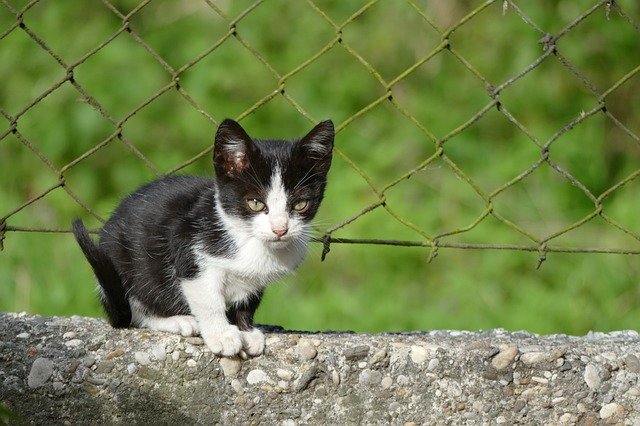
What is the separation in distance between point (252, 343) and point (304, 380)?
0.18 meters

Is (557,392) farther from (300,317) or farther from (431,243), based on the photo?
(300,317)

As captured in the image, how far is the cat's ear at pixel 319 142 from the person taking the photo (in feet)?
10.1

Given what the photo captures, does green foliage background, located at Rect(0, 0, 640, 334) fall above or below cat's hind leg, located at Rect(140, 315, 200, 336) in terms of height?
above

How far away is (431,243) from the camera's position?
316cm

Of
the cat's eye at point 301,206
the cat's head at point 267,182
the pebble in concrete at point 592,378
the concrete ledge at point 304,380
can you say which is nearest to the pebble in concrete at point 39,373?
the concrete ledge at point 304,380

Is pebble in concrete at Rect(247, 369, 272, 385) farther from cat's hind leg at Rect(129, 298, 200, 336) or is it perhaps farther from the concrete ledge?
cat's hind leg at Rect(129, 298, 200, 336)

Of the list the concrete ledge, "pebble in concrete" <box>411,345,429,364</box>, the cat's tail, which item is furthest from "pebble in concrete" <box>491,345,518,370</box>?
the cat's tail

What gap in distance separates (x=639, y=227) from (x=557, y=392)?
2453 millimetres

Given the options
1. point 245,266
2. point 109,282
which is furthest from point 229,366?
point 109,282

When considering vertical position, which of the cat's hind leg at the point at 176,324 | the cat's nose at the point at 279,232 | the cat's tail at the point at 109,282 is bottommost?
the cat's hind leg at the point at 176,324

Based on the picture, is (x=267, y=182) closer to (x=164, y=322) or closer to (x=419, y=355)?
(x=164, y=322)

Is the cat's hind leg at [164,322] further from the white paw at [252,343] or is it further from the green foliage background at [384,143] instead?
the green foliage background at [384,143]

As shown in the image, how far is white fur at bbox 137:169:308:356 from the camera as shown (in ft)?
9.72

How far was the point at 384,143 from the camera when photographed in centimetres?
563
